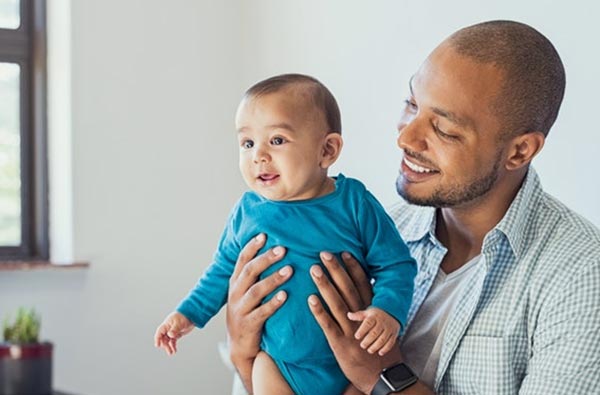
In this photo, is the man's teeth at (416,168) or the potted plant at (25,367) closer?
the potted plant at (25,367)

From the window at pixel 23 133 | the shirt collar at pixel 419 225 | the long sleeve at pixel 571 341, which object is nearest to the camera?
the long sleeve at pixel 571 341

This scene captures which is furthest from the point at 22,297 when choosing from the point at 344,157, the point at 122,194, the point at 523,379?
the point at 523,379

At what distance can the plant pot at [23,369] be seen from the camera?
91 centimetres

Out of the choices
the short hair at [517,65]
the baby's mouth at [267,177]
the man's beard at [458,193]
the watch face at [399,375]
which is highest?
the short hair at [517,65]

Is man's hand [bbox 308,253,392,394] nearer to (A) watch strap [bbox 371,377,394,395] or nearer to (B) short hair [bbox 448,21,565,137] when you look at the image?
(A) watch strap [bbox 371,377,394,395]

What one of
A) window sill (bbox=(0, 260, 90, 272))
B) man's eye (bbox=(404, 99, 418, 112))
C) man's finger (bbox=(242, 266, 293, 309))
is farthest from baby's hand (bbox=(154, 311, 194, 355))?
window sill (bbox=(0, 260, 90, 272))

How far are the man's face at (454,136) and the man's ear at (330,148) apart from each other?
11cm

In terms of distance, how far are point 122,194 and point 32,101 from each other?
48cm

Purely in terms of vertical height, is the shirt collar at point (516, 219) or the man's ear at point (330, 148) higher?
the man's ear at point (330, 148)

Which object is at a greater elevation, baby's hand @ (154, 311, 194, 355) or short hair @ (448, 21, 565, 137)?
short hair @ (448, 21, 565, 137)

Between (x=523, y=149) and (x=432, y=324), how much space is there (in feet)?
1.19

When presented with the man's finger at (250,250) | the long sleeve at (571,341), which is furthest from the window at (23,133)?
the long sleeve at (571,341)

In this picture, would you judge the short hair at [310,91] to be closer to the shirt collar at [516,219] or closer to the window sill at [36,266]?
the shirt collar at [516,219]

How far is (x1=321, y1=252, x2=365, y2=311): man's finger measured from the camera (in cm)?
158
